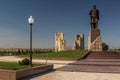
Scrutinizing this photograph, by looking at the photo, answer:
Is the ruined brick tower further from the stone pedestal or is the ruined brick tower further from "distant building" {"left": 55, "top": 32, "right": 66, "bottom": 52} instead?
"distant building" {"left": 55, "top": 32, "right": 66, "bottom": 52}

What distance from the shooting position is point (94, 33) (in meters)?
34.2

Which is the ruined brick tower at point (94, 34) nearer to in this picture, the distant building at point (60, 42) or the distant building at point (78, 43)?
the distant building at point (60, 42)

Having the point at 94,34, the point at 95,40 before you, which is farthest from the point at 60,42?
the point at 95,40

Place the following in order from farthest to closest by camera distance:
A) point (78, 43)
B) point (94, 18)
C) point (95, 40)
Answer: point (78, 43)
point (94, 18)
point (95, 40)

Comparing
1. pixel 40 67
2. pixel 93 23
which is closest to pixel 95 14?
pixel 93 23

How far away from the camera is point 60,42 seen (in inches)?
2109

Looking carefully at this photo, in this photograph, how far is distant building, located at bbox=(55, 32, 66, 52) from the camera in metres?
53.4

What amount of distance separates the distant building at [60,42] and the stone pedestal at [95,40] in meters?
19.6

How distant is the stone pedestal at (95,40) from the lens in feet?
109

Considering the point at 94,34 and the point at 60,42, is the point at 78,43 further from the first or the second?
the point at 94,34

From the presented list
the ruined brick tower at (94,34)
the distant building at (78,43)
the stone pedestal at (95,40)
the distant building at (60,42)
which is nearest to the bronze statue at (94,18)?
the ruined brick tower at (94,34)

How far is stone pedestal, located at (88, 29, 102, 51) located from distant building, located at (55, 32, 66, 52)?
19.6 metres

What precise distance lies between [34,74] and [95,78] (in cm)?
392

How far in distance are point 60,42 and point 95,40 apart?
20.9 meters
